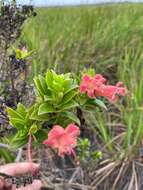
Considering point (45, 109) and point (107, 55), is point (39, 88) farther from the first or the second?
point (107, 55)

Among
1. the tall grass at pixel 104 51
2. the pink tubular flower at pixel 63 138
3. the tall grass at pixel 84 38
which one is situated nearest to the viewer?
the pink tubular flower at pixel 63 138

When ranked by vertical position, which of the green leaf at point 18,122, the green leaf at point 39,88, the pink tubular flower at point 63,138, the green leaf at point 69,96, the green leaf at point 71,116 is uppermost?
the green leaf at point 39,88

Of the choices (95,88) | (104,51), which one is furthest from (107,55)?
(95,88)

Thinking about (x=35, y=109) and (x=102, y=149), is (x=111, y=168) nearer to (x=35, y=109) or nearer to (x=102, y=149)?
Result: (x=102, y=149)

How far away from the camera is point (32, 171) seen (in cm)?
113

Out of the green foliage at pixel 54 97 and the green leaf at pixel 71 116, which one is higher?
the green foliage at pixel 54 97

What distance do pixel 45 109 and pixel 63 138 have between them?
0.23 ft

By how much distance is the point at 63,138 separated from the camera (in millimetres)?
1091

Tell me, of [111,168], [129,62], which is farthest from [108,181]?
[129,62]

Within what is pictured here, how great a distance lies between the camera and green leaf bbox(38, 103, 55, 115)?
3.56 ft

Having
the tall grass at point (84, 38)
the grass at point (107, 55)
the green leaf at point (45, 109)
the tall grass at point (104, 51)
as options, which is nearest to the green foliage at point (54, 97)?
the green leaf at point (45, 109)

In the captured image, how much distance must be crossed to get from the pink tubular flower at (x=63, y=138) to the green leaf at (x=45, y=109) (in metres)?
0.04

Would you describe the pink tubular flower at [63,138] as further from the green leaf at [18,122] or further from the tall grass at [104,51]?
the tall grass at [104,51]

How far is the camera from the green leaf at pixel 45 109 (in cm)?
109
